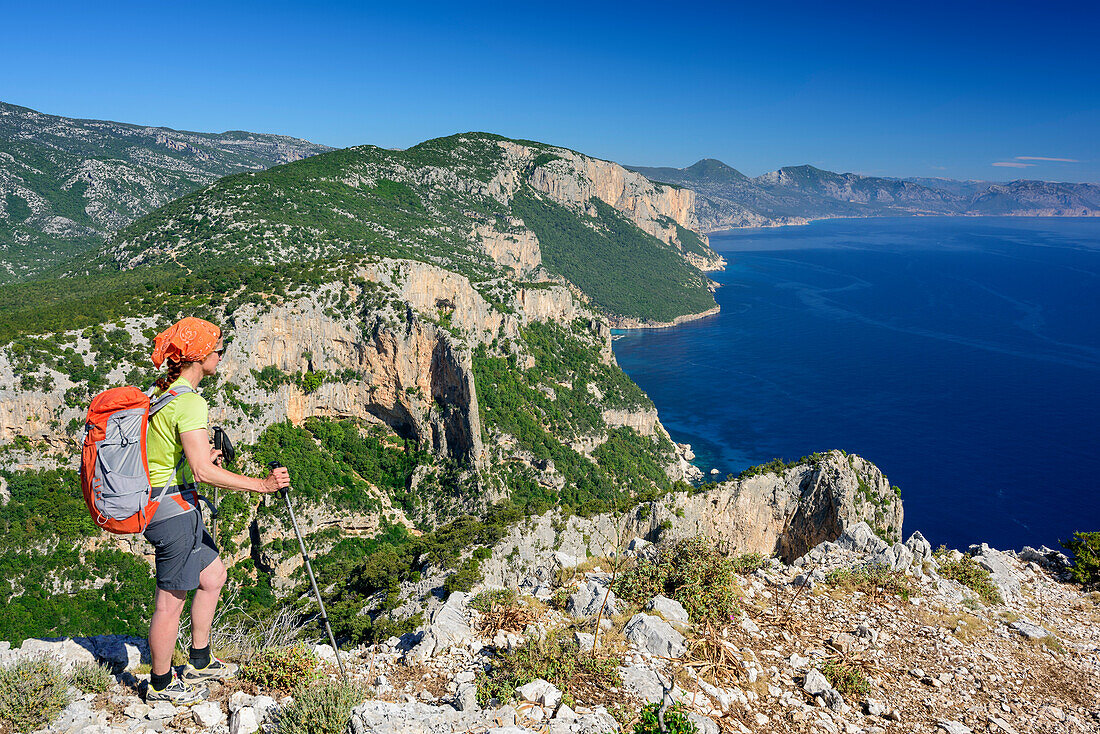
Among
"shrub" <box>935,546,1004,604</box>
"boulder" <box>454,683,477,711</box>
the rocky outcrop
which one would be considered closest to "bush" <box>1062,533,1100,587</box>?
"shrub" <box>935,546,1004,604</box>

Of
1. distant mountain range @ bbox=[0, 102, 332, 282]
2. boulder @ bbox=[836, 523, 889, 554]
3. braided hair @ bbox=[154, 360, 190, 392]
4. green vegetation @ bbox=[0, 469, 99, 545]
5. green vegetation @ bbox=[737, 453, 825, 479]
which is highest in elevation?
distant mountain range @ bbox=[0, 102, 332, 282]

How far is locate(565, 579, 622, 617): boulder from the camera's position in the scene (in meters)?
8.46

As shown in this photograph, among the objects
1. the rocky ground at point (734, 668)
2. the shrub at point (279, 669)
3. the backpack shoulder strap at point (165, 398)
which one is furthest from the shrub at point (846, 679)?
the backpack shoulder strap at point (165, 398)

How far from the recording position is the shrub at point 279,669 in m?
6.04

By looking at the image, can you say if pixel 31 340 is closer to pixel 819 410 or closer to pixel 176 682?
pixel 176 682

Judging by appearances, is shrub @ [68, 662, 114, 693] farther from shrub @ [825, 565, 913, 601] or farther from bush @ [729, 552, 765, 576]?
shrub @ [825, 565, 913, 601]

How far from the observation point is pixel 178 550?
5.16m

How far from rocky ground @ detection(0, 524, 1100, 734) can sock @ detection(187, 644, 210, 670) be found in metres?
0.31

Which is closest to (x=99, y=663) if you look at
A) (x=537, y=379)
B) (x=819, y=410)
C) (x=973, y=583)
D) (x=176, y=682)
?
(x=176, y=682)

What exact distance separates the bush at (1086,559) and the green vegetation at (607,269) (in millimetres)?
148119

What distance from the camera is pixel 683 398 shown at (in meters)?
104

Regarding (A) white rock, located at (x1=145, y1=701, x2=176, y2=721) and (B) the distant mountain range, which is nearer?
(A) white rock, located at (x1=145, y1=701, x2=176, y2=721)

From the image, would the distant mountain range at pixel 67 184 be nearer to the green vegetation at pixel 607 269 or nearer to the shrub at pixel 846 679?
the green vegetation at pixel 607 269

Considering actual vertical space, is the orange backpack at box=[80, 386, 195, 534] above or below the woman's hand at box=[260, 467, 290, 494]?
above
